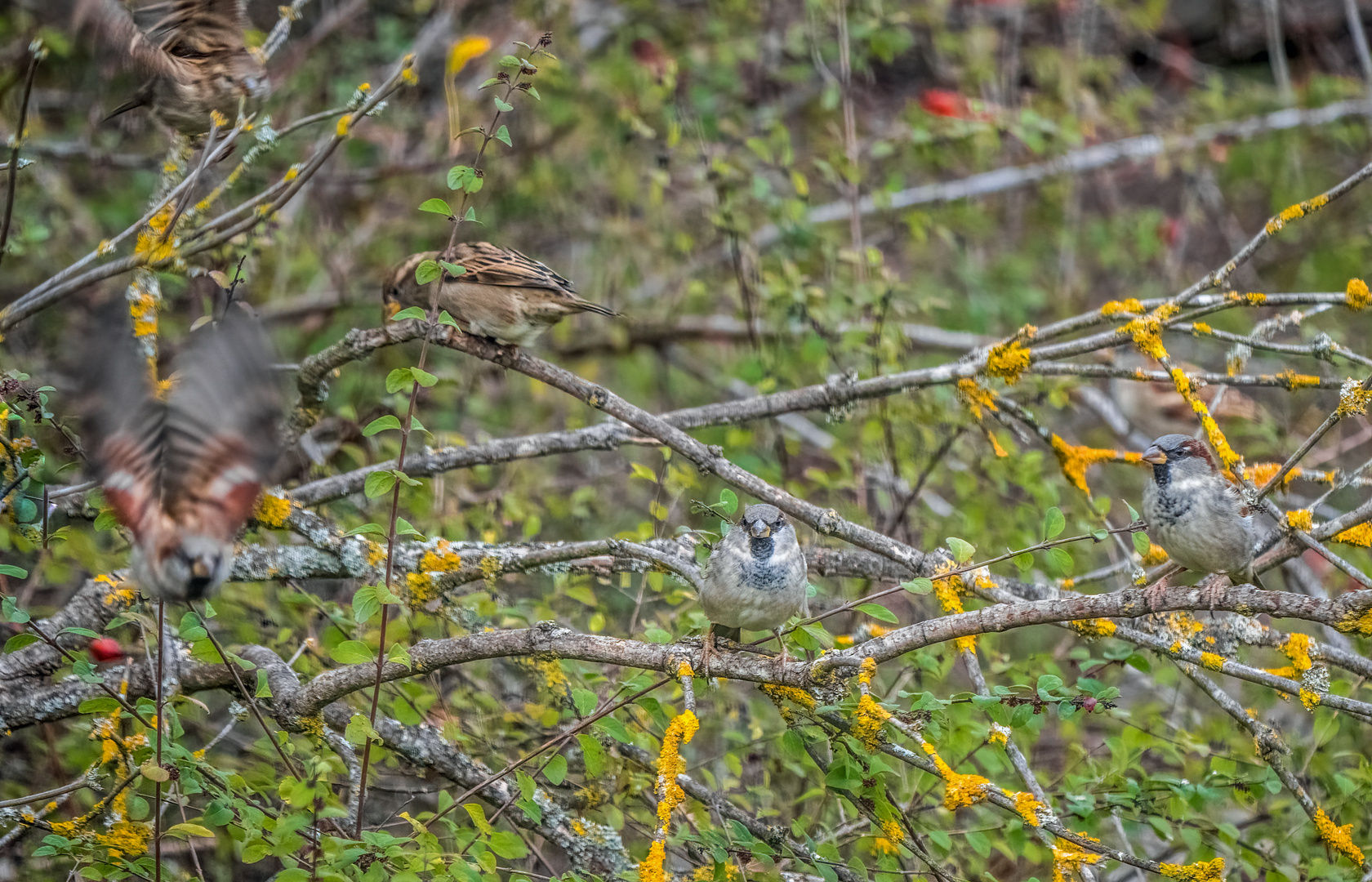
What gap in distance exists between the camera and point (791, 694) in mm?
2865

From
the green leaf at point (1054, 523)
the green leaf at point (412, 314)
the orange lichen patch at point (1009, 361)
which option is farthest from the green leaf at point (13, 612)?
the orange lichen patch at point (1009, 361)

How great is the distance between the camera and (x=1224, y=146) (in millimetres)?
7582

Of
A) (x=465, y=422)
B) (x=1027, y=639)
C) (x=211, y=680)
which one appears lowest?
(x=1027, y=639)

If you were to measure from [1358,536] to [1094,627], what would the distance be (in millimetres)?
843

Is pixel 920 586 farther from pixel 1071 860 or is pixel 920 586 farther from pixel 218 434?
pixel 218 434

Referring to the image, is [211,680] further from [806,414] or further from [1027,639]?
[1027,639]

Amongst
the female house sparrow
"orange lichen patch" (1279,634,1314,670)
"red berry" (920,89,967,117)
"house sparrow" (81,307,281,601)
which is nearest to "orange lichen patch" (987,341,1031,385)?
the female house sparrow

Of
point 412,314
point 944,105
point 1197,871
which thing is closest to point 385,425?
point 412,314

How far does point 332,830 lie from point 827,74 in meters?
4.55

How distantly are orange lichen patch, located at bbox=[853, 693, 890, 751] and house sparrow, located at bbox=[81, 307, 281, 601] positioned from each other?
1634 millimetres

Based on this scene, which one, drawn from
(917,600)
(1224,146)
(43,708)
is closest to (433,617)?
(43,708)

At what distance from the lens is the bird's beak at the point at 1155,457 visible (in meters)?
3.60

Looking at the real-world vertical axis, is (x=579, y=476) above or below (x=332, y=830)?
below

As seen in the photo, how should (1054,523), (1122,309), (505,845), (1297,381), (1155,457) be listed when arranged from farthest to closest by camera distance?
(1122,309) → (1155,457) → (1297,381) → (1054,523) → (505,845)
